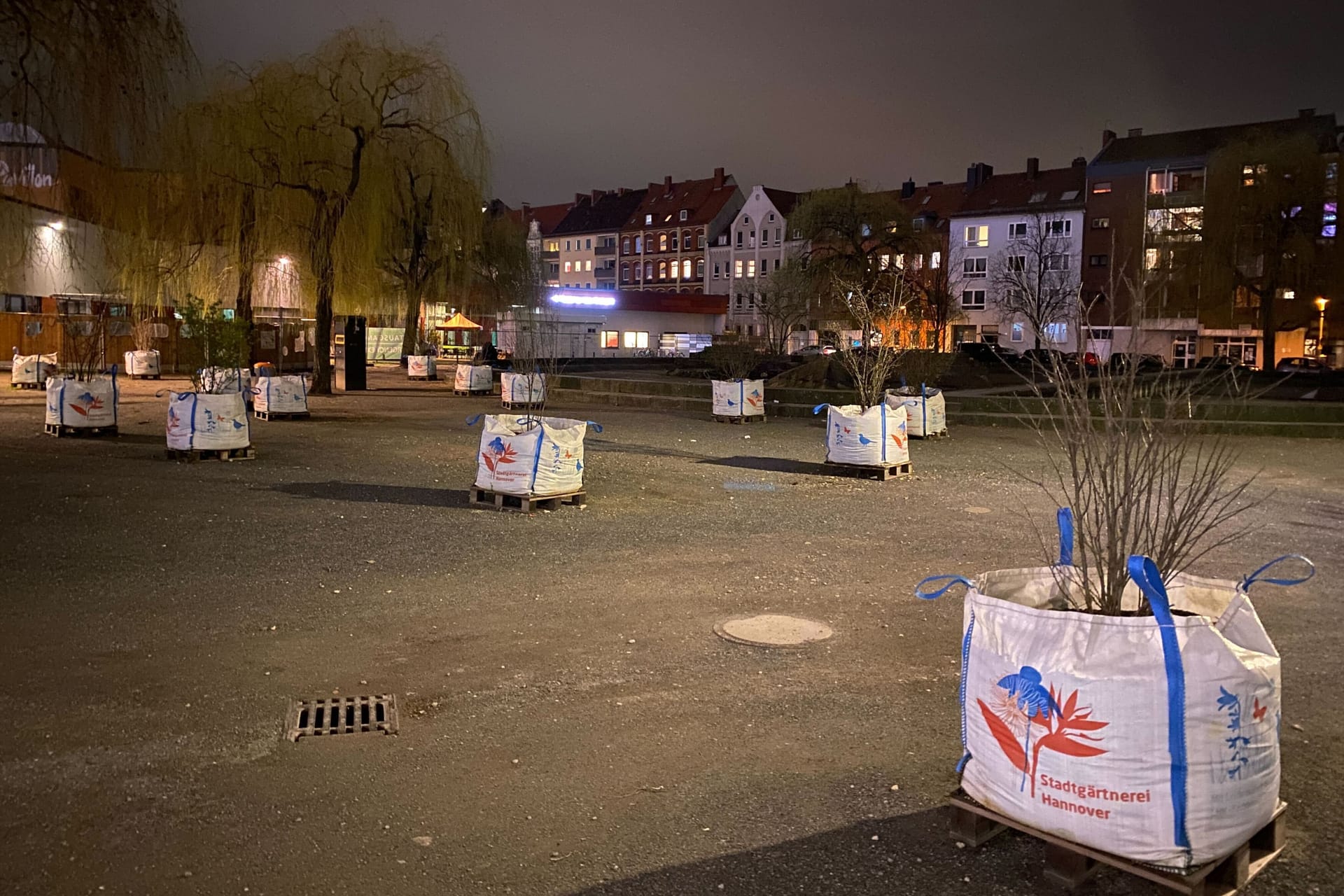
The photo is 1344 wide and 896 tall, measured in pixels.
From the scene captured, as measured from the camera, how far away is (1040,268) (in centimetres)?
5300

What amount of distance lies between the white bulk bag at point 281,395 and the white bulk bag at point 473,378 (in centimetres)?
1051

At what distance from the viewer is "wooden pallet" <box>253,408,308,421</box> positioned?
73.2ft

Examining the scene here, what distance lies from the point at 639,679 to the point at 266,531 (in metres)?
5.64

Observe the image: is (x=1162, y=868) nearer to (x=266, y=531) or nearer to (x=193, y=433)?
(x=266, y=531)

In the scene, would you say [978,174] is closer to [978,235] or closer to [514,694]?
[978,235]

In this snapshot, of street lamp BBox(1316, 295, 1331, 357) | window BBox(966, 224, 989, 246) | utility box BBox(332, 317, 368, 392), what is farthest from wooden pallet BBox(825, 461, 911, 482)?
window BBox(966, 224, 989, 246)

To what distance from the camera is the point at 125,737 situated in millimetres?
5035

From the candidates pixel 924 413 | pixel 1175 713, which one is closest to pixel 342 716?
pixel 1175 713

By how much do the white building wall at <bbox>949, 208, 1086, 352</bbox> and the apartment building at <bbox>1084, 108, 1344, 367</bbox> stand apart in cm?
84

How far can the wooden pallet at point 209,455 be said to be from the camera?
15.3 metres

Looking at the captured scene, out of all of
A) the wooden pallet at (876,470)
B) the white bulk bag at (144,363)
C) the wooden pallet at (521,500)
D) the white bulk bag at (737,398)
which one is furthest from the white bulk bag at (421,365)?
the wooden pallet at (521,500)

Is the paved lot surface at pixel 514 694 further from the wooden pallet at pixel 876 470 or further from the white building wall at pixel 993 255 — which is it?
the white building wall at pixel 993 255

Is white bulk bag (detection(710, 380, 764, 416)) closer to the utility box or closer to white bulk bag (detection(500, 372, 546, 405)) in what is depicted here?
white bulk bag (detection(500, 372, 546, 405))

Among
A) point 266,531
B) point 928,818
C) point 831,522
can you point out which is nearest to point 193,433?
point 266,531
